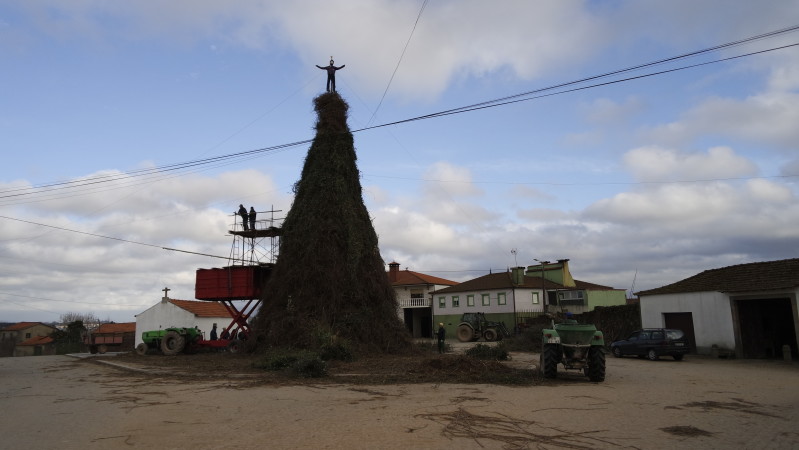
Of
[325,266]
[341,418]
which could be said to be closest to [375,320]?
[325,266]

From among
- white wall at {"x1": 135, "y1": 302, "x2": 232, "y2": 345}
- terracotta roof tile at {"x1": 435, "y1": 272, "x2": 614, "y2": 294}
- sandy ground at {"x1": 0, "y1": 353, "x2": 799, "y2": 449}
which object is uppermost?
terracotta roof tile at {"x1": 435, "y1": 272, "x2": 614, "y2": 294}

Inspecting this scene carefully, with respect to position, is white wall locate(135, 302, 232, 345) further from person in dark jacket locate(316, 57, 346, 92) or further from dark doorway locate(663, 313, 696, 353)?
dark doorway locate(663, 313, 696, 353)

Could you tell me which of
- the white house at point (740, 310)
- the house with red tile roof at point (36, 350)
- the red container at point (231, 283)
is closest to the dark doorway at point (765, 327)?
the white house at point (740, 310)

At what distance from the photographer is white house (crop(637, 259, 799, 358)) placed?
23.2m

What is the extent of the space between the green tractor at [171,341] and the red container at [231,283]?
2096 millimetres

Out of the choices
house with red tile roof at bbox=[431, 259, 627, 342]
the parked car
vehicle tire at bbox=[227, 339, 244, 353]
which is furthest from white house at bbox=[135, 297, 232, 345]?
the parked car

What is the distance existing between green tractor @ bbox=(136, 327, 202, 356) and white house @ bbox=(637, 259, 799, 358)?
83.0 feet

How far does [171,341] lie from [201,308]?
26383 millimetres

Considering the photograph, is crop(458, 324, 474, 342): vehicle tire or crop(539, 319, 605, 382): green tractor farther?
crop(458, 324, 474, 342): vehicle tire

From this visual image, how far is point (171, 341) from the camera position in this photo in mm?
28016

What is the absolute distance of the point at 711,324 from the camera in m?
24.8

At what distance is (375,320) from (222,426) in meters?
15.4

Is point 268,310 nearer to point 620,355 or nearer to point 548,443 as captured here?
point 620,355

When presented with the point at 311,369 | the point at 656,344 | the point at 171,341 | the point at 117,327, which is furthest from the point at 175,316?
the point at 656,344
